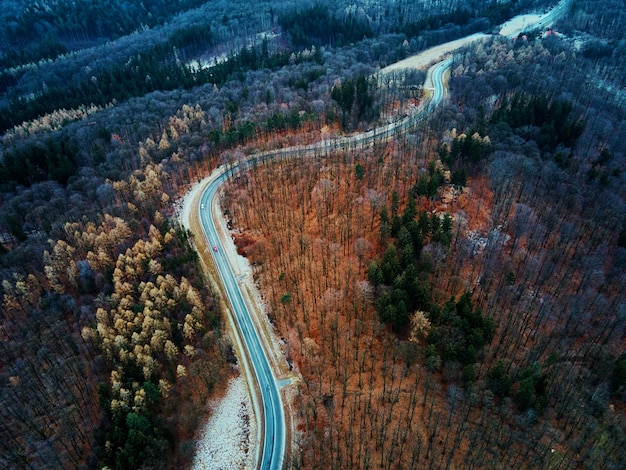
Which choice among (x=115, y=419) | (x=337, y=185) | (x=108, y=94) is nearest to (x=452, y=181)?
(x=337, y=185)

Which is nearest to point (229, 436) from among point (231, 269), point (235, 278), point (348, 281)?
point (235, 278)

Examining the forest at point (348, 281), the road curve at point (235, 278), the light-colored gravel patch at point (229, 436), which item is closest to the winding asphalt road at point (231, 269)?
the road curve at point (235, 278)

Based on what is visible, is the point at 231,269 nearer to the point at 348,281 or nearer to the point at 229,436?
the point at 348,281

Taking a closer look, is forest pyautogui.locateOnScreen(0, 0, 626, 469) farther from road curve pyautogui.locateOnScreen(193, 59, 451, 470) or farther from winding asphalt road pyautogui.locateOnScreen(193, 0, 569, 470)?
winding asphalt road pyautogui.locateOnScreen(193, 0, 569, 470)

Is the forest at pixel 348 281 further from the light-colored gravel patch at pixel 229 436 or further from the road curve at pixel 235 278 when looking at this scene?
the road curve at pixel 235 278

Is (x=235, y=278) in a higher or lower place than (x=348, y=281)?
lower
